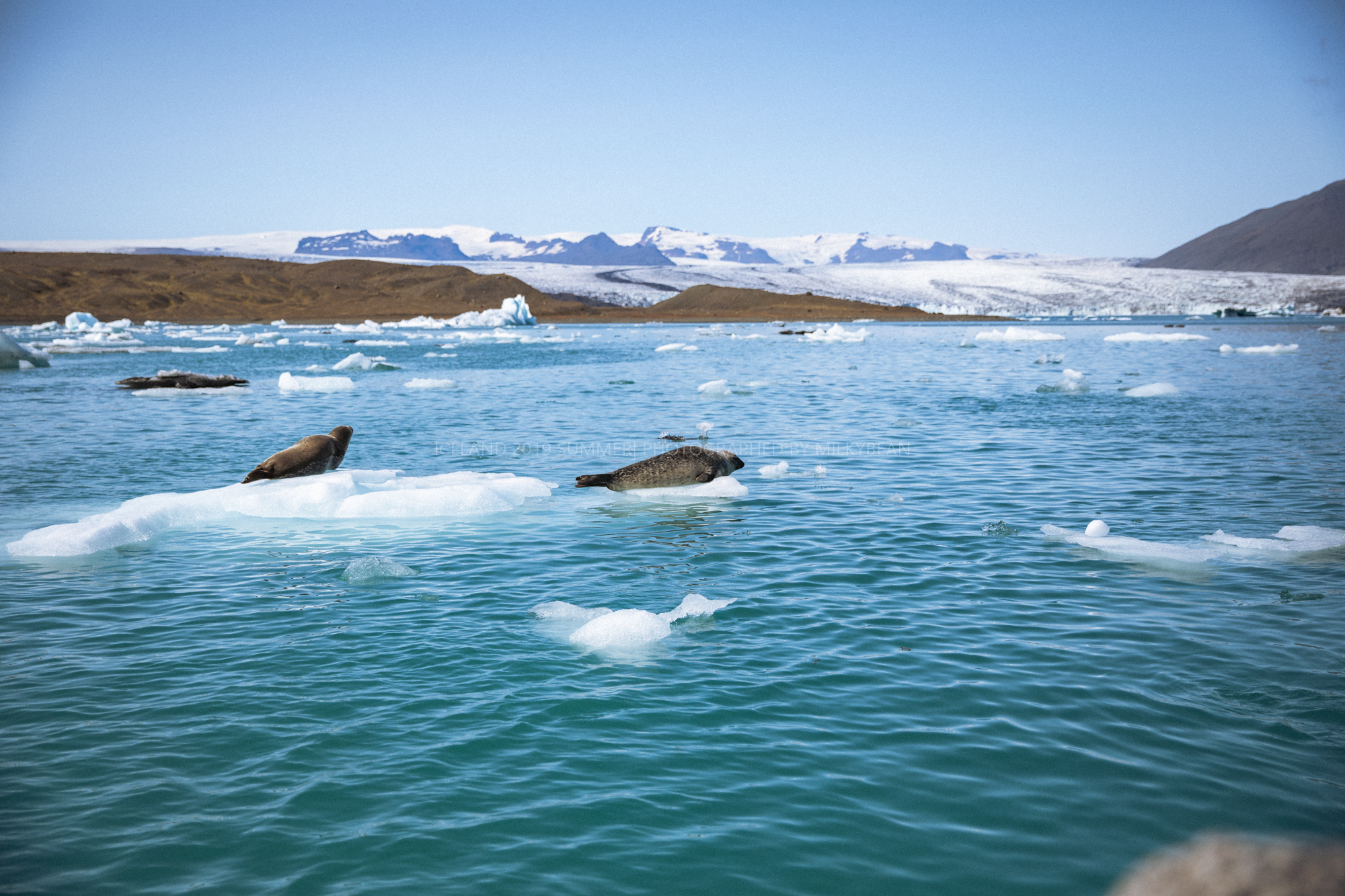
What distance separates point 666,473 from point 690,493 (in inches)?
19.1

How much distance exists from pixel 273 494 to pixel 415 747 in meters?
6.54

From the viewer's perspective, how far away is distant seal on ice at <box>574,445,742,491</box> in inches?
444

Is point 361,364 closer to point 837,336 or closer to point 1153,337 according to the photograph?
point 837,336

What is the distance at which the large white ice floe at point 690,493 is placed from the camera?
427 inches

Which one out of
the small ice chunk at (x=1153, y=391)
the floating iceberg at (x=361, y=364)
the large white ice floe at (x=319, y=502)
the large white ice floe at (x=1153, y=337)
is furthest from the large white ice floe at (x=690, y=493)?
the large white ice floe at (x=1153, y=337)

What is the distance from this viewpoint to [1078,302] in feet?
335

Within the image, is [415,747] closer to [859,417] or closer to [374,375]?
[859,417]

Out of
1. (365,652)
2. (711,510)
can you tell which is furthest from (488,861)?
(711,510)

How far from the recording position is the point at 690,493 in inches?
436

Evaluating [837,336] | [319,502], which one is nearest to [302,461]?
[319,502]

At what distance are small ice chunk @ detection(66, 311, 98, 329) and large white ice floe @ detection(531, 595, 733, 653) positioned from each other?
67339mm

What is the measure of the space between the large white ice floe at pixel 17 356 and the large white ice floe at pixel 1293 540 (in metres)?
38.3

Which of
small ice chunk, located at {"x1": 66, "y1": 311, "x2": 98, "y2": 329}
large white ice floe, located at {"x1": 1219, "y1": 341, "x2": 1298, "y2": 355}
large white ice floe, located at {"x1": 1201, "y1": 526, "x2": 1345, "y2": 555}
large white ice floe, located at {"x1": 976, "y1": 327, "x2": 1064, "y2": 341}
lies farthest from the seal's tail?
small ice chunk, located at {"x1": 66, "y1": 311, "x2": 98, "y2": 329}

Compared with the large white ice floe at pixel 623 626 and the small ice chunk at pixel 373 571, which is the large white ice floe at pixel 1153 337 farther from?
the small ice chunk at pixel 373 571
